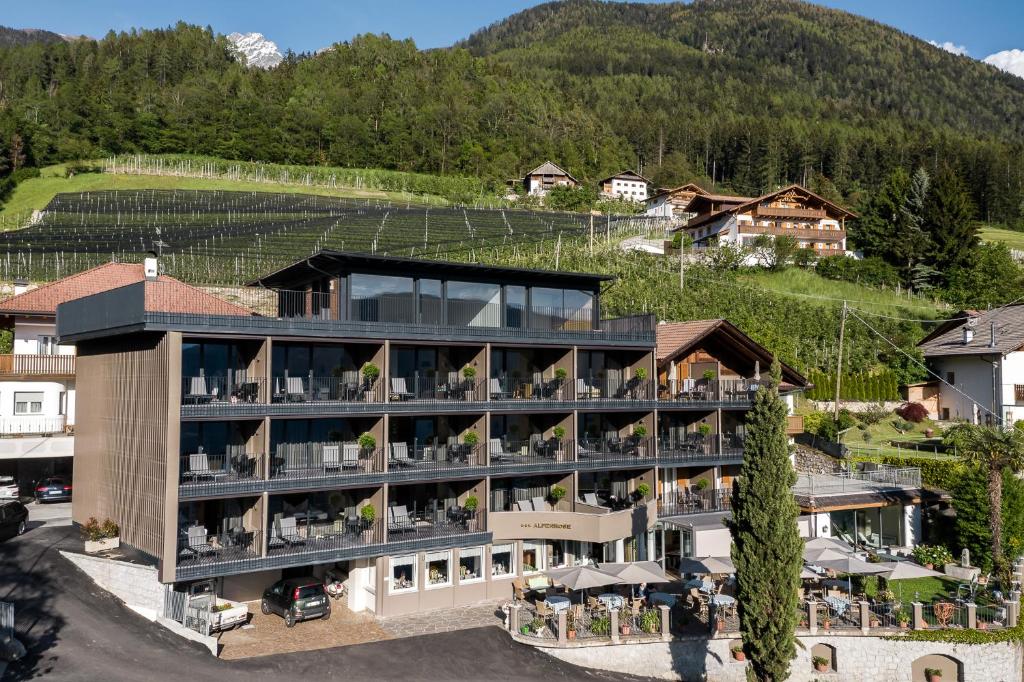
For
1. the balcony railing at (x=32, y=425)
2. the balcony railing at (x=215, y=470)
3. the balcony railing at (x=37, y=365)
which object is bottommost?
the balcony railing at (x=215, y=470)

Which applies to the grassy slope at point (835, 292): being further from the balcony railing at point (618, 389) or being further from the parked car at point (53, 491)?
the parked car at point (53, 491)

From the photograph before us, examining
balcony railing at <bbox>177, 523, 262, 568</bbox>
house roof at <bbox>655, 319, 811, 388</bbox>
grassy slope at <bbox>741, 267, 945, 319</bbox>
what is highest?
grassy slope at <bbox>741, 267, 945, 319</bbox>

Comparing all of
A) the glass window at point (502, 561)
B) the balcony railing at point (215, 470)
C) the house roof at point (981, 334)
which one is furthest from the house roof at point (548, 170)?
the balcony railing at point (215, 470)

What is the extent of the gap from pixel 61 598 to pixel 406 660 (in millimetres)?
10970

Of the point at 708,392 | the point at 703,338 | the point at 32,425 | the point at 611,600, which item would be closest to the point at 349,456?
the point at 611,600

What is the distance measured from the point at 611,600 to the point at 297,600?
10.6 metres

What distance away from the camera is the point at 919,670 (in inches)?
1049

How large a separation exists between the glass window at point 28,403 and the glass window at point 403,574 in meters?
21.7

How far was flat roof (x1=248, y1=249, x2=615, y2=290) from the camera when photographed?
28844 mm

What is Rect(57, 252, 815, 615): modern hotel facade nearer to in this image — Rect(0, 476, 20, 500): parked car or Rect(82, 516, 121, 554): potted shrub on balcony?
Rect(82, 516, 121, 554): potted shrub on balcony

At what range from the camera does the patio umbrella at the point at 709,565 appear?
28.5 m

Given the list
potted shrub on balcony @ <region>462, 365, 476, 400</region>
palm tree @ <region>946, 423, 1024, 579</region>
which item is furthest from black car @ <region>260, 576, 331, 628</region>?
palm tree @ <region>946, 423, 1024, 579</region>

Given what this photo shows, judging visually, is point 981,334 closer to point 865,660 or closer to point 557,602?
point 865,660

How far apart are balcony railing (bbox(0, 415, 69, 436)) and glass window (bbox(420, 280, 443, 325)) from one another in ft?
66.8
